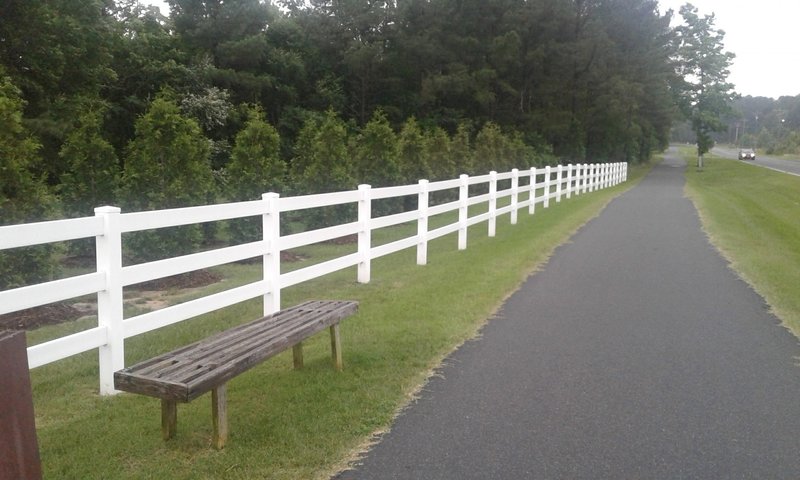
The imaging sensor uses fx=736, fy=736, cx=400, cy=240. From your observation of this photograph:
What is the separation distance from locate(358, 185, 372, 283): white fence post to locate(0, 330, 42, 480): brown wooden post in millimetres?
6515

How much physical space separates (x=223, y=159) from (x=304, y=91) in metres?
15.4

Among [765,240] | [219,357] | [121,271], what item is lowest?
[765,240]

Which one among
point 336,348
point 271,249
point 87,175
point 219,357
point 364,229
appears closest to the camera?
point 219,357

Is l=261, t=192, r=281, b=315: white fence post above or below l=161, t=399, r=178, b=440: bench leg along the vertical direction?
above

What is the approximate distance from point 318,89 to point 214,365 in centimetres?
4497

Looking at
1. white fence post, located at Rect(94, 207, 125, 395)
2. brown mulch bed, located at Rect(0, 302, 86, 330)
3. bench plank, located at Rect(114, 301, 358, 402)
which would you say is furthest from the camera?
brown mulch bed, located at Rect(0, 302, 86, 330)

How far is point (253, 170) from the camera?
14578 millimetres

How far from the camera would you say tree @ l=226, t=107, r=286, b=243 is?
14062 mm

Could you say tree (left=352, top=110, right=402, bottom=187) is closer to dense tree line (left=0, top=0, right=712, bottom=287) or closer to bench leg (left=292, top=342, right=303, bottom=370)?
dense tree line (left=0, top=0, right=712, bottom=287)

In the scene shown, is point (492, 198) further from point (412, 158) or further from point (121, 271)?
point (121, 271)

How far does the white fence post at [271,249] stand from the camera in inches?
279

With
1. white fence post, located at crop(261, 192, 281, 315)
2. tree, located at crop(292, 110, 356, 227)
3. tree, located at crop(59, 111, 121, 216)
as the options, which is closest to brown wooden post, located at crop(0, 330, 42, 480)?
white fence post, located at crop(261, 192, 281, 315)

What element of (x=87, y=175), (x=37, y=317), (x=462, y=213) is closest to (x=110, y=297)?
(x=37, y=317)

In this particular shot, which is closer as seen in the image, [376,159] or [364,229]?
[364,229]
